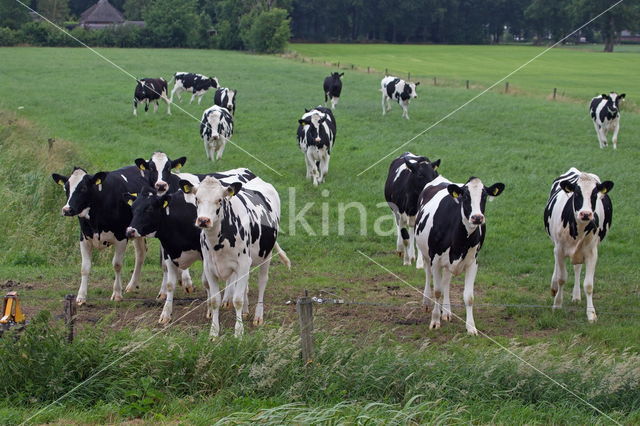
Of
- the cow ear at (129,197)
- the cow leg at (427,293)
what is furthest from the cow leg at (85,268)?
the cow leg at (427,293)

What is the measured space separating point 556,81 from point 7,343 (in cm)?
5052

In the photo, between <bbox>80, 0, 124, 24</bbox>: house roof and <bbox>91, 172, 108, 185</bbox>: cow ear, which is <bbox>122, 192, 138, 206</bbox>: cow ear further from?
<bbox>80, 0, 124, 24</bbox>: house roof

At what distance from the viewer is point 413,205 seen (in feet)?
48.6

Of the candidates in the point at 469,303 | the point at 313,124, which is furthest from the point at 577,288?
the point at 313,124

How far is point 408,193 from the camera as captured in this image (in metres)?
14.8

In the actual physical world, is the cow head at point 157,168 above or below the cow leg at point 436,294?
above

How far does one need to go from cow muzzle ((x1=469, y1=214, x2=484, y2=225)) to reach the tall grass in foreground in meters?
2.12

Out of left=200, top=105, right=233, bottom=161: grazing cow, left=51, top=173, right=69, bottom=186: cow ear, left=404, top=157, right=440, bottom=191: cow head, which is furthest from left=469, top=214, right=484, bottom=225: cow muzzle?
left=200, top=105, right=233, bottom=161: grazing cow

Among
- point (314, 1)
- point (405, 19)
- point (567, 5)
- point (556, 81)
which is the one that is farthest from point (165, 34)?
point (556, 81)

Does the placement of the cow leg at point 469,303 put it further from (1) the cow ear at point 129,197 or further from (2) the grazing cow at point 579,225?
(1) the cow ear at point 129,197

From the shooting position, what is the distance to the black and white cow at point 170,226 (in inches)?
448

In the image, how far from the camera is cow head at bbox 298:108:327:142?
2155 centimetres

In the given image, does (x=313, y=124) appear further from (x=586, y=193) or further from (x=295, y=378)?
(x=295, y=378)

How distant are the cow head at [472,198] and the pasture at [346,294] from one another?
1474 mm
